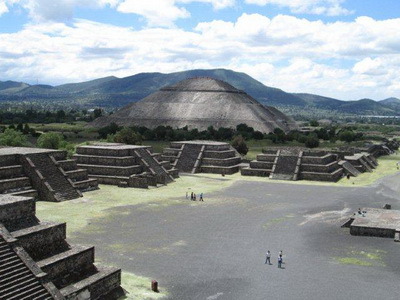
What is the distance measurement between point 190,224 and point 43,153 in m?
20.7

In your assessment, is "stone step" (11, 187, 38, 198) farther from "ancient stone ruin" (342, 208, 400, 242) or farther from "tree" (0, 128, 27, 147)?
"ancient stone ruin" (342, 208, 400, 242)

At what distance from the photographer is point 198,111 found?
16225 centimetres

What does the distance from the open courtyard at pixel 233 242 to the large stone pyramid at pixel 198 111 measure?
314 ft

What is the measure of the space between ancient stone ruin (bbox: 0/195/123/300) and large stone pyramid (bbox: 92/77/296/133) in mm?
→ 126119

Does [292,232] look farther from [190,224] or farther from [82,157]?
[82,157]

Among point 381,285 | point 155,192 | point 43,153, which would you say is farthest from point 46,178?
point 381,285

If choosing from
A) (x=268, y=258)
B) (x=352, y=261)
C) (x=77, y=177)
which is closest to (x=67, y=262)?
(x=268, y=258)

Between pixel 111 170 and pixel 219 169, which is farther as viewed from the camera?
pixel 219 169

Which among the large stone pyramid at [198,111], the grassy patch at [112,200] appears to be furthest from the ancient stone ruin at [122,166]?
the large stone pyramid at [198,111]

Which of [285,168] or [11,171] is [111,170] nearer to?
[11,171]

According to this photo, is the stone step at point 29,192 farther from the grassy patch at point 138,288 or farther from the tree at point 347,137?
the tree at point 347,137

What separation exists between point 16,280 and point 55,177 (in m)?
31.7

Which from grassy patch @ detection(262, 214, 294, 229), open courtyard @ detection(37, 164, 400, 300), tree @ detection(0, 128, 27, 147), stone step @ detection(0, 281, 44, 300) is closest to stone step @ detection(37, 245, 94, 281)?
stone step @ detection(0, 281, 44, 300)

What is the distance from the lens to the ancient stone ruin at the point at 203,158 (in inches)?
3007
